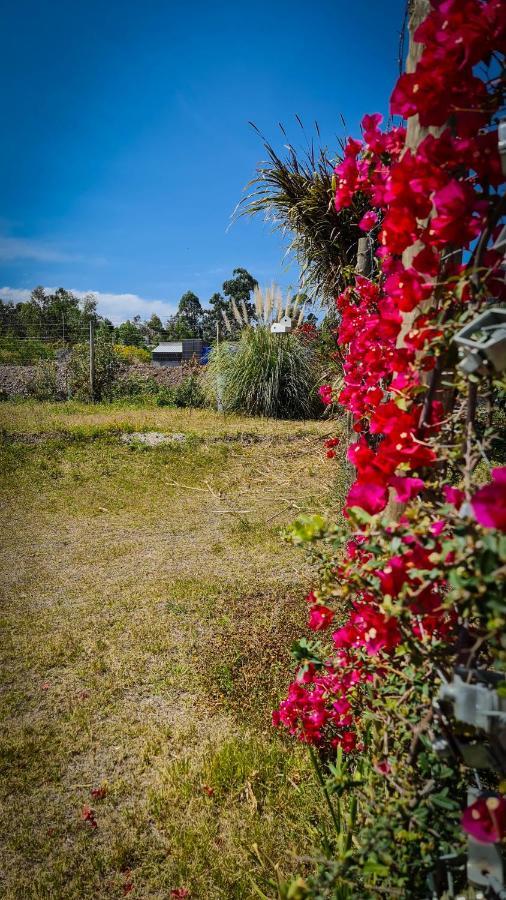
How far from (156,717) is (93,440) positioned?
4.77 metres

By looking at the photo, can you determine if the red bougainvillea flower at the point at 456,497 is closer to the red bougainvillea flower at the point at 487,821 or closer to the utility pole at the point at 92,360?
the red bougainvillea flower at the point at 487,821

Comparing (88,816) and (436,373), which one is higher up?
(436,373)

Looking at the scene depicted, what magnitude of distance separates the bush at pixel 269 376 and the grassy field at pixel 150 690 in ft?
11.9

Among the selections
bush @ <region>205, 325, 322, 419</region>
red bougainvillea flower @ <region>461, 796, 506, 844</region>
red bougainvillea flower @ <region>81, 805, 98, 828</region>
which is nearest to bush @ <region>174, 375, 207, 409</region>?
bush @ <region>205, 325, 322, 419</region>

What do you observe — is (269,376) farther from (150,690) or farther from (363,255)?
(150,690)

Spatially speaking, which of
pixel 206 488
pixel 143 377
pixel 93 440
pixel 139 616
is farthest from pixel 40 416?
pixel 139 616

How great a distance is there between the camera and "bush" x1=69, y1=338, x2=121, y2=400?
9875 mm

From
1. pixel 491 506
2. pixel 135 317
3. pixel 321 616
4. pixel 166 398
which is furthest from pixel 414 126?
pixel 135 317

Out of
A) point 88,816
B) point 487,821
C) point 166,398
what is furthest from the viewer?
point 166,398

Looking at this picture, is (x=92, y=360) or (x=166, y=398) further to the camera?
(x=166, y=398)

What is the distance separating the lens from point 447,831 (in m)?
1.01

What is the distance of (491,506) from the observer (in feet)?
2.20

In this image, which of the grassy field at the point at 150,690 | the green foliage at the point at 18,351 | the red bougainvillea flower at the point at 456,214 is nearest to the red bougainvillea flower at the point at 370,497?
the red bougainvillea flower at the point at 456,214

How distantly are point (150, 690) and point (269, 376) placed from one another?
6264mm
